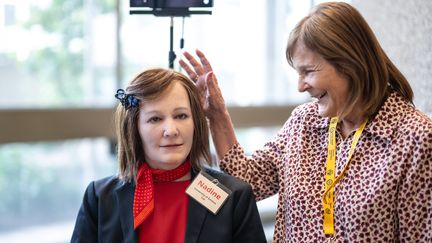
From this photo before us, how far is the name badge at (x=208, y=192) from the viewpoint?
200 cm

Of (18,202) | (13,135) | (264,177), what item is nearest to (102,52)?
(13,135)

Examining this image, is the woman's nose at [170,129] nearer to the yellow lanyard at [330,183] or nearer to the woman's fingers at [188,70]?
the woman's fingers at [188,70]

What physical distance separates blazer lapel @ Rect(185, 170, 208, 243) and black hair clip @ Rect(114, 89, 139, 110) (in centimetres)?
38

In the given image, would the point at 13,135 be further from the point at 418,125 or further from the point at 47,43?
the point at 418,125

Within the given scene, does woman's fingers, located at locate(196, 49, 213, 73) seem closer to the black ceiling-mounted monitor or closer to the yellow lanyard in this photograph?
the black ceiling-mounted monitor

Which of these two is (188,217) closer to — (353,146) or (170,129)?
(170,129)

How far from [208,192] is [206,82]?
454 mm

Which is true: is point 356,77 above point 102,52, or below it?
above

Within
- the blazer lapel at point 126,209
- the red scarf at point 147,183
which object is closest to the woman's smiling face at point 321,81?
the red scarf at point 147,183

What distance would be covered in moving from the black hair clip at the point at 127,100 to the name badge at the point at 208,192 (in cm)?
34

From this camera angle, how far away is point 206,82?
7.31 feet

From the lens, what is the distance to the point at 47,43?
12.9 ft

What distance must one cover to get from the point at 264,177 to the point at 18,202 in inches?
95.9

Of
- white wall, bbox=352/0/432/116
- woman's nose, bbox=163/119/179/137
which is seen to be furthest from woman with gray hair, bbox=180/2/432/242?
white wall, bbox=352/0/432/116
